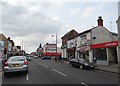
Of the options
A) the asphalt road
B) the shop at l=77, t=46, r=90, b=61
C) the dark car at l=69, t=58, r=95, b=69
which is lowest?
the asphalt road

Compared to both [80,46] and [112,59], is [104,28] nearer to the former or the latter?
[80,46]

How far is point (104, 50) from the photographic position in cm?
3150

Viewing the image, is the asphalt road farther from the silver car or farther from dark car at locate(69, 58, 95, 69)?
dark car at locate(69, 58, 95, 69)

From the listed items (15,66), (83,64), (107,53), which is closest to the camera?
(15,66)

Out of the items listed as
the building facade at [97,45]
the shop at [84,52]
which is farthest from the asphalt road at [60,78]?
the shop at [84,52]

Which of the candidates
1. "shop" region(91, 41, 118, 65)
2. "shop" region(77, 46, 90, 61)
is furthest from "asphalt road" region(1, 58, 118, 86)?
"shop" region(77, 46, 90, 61)

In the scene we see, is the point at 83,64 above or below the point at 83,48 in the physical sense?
below

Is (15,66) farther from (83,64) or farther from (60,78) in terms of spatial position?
(83,64)

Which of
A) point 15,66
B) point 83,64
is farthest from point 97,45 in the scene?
point 15,66

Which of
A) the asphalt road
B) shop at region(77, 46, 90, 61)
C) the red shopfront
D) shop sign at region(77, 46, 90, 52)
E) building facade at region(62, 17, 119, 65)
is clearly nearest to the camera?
the asphalt road

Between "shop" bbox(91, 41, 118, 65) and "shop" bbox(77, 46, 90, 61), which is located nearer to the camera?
"shop" bbox(91, 41, 118, 65)

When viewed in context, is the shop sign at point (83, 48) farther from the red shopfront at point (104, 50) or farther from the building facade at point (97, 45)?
the red shopfront at point (104, 50)

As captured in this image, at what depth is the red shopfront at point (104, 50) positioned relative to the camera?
28.6 meters

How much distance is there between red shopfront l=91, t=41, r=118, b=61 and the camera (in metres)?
28.6
